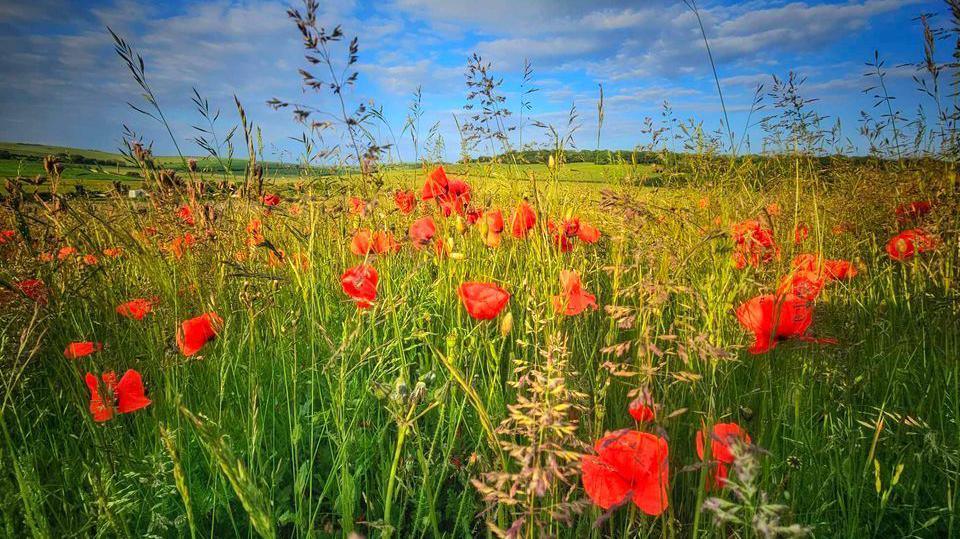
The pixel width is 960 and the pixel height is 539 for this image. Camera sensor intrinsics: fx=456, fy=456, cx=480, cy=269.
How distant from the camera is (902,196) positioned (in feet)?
9.85

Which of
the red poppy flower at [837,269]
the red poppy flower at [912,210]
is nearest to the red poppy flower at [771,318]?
the red poppy flower at [837,269]

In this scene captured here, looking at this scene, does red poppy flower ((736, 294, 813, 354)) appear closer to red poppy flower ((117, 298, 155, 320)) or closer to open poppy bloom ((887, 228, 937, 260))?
open poppy bloom ((887, 228, 937, 260))

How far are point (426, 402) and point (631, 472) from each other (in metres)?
0.76

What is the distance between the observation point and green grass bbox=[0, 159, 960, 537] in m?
1.00

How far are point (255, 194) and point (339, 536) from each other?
1.21 metres

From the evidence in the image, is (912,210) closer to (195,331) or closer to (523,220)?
(523,220)

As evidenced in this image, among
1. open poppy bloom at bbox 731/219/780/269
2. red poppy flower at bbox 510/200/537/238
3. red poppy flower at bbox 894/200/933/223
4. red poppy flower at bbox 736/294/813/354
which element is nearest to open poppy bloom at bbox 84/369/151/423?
red poppy flower at bbox 510/200/537/238

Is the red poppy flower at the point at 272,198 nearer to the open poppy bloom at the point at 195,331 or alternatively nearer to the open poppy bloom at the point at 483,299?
the open poppy bloom at the point at 195,331

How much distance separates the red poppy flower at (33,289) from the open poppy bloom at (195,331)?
54cm

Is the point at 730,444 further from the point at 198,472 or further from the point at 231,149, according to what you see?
the point at 231,149

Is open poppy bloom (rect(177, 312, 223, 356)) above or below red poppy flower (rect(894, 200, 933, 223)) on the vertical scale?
below

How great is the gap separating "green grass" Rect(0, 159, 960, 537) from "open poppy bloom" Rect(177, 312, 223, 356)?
0.05m

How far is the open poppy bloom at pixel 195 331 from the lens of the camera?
1.43 meters

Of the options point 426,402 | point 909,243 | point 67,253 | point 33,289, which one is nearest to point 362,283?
point 426,402
